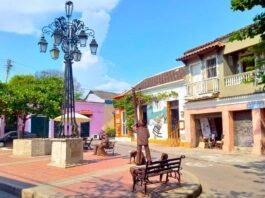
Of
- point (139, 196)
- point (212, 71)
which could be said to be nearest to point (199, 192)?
point (139, 196)

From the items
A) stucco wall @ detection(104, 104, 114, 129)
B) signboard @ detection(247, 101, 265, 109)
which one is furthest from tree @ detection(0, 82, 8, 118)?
stucco wall @ detection(104, 104, 114, 129)

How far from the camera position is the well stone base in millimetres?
17469

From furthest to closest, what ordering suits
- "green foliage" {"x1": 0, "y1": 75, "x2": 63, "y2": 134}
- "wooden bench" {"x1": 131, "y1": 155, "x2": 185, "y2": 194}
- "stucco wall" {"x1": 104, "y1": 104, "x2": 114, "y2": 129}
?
"stucco wall" {"x1": 104, "y1": 104, "x2": 114, "y2": 129} < "green foliage" {"x1": 0, "y1": 75, "x2": 63, "y2": 134} < "wooden bench" {"x1": 131, "y1": 155, "x2": 185, "y2": 194}

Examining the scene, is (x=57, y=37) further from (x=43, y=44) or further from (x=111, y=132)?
(x=111, y=132)

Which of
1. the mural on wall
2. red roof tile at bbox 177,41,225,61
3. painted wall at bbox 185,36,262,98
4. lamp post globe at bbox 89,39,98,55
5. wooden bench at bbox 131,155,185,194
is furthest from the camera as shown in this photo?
the mural on wall

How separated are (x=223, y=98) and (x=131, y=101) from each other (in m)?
11.6

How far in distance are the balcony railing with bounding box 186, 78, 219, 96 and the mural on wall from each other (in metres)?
4.18

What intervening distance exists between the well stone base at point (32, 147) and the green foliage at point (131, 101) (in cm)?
1025

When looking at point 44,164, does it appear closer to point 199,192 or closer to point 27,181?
point 27,181

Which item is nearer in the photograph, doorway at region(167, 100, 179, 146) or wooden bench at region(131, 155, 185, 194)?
wooden bench at region(131, 155, 185, 194)

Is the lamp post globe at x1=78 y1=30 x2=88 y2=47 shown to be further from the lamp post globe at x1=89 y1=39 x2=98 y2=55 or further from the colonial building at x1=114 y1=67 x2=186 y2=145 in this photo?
the colonial building at x1=114 y1=67 x2=186 y2=145

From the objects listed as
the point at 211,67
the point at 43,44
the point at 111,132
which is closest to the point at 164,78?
the point at 211,67

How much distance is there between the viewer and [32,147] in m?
17.4

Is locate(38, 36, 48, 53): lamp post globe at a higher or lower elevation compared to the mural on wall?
higher
